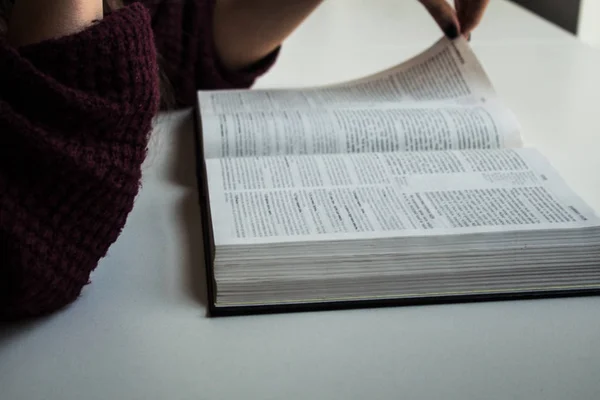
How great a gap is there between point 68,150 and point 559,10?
42.9 inches

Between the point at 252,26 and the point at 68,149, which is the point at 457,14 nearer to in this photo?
the point at 252,26

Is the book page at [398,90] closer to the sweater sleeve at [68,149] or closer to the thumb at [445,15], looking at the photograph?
the thumb at [445,15]

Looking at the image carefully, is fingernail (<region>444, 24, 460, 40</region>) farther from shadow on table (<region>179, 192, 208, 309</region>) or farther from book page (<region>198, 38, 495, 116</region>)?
shadow on table (<region>179, 192, 208, 309</region>)

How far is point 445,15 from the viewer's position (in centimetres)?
82

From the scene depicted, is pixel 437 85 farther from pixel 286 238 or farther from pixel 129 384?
pixel 129 384

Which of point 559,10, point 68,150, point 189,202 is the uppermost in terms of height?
point 68,150

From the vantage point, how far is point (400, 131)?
73 cm

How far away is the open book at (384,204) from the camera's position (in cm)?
52

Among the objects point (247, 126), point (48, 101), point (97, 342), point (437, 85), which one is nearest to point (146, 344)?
point (97, 342)

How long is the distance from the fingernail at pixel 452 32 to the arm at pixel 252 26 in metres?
0.14

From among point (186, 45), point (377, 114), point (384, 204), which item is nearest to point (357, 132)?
point (377, 114)

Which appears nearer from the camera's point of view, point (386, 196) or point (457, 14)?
point (386, 196)

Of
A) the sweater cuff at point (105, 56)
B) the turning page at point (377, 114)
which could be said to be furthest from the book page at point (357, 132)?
the sweater cuff at point (105, 56)

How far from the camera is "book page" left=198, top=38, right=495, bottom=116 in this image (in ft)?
2.60
